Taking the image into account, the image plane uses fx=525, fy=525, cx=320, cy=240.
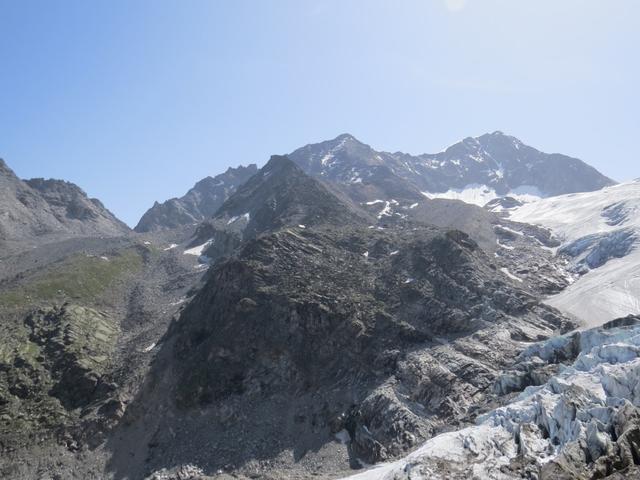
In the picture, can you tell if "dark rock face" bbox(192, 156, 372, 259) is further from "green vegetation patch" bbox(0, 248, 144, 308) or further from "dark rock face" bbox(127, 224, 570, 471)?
"green vegetation patch" bbox(0, 248, 144, 308)

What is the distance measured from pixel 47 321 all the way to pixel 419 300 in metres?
67.2

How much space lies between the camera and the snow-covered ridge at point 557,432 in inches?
1561

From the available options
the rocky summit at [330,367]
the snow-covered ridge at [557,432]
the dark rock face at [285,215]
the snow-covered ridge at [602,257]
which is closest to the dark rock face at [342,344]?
the rocky summit at [330,367]

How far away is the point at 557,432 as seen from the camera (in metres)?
45.2

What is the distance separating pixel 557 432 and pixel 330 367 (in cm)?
3860

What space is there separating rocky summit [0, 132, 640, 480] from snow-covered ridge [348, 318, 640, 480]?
171 mm

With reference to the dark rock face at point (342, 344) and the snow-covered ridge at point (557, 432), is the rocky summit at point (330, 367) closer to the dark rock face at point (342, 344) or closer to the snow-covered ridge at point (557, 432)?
the snow-covered ridge at point (557, 432)

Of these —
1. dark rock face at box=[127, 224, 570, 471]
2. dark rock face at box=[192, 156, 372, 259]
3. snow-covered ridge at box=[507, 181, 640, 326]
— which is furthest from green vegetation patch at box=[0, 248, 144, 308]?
snow-covered ridge at box=[507, 181, 640, 326]

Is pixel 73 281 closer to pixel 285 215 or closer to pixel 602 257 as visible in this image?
pixel 285 215

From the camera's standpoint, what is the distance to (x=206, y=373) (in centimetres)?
8069

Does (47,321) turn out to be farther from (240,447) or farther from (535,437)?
(535,437)

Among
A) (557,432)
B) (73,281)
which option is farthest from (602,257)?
(73,281)

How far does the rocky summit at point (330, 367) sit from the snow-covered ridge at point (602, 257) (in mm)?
801

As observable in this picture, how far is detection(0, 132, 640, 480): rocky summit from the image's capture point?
1925 inches
